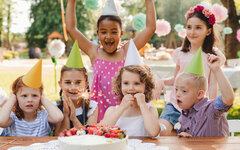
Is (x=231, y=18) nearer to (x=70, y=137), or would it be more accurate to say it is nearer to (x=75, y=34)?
(x=75, y=34)

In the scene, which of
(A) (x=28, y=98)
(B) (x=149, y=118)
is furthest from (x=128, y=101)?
(A) (x=28, y=98)

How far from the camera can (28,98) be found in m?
1.71

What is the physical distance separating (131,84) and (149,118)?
10.0 inches

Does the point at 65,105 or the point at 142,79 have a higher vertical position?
the point at 142,79

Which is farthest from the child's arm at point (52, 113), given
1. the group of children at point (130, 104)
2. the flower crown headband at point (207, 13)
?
the flower crown headband at point (207, 13)

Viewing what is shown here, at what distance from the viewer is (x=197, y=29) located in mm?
2326

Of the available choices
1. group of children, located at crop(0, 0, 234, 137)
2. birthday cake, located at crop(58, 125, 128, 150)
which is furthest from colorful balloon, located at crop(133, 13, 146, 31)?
birthday cake, located at crop(58, 125, 128, 150)

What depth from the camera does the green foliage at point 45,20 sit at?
26266 millimetres

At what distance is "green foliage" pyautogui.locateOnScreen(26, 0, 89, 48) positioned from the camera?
26266mm

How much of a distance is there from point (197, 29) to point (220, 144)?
48.3 inches

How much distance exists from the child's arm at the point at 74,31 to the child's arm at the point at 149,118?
36.6 inches

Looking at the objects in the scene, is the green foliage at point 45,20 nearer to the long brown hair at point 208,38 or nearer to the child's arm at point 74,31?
the child's arm at point 74,31

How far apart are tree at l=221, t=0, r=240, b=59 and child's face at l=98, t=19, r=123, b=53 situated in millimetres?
4972

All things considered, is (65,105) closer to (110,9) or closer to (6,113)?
(6,113)
